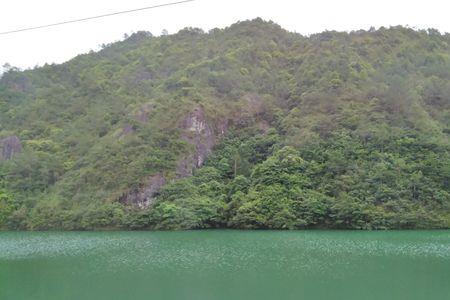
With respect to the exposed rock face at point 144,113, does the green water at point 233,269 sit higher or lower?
lower

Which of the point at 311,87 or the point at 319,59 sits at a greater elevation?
the point at 319,59

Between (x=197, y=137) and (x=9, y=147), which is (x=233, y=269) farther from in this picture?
(x=9, y=147)

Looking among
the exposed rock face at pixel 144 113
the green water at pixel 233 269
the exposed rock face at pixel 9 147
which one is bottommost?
the green water at pixel 233 269

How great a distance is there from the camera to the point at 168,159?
53719 mm

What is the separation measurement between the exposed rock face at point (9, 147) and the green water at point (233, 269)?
35295mm

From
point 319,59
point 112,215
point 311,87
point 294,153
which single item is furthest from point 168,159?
point 319,59

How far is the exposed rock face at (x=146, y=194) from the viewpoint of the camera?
1945 inches

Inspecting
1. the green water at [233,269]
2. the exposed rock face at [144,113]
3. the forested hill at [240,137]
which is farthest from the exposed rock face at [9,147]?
the green water at [233,269]

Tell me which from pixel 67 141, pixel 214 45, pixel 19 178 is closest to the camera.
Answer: pixel 19 178

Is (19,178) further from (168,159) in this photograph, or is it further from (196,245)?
(196,245)

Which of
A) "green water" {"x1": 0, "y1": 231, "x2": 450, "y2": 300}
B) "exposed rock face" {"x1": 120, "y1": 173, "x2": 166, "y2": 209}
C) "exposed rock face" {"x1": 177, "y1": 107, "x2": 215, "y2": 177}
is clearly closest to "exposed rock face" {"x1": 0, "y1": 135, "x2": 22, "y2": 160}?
"exposed rock face" {"x1": 120, "y1": 173, "x2": 166, "y2": 209}

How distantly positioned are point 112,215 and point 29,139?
27242mm

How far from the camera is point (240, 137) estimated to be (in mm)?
61594

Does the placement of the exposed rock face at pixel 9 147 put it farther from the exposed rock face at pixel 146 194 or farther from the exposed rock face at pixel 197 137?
the exposed rock face at pixel 197 137
